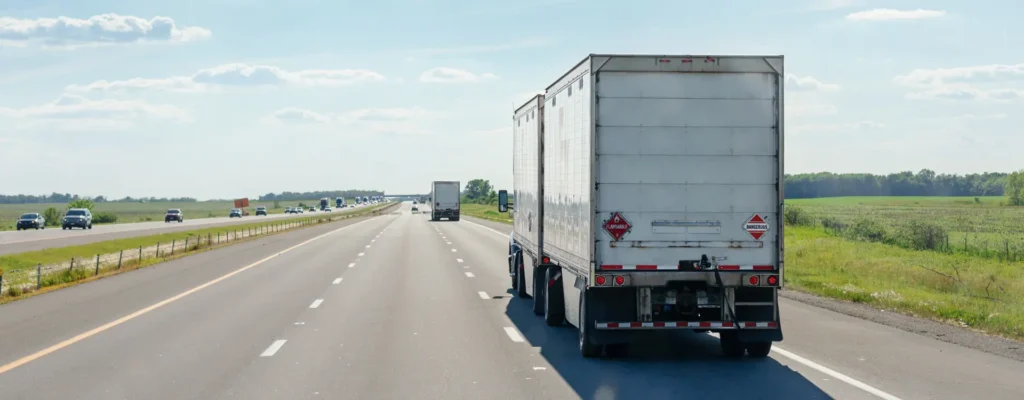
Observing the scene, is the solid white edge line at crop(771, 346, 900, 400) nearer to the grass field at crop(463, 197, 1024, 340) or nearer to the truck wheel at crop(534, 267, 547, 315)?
the grass field at crop(463, 197, 1024, 340)

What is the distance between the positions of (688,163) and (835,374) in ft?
8.93

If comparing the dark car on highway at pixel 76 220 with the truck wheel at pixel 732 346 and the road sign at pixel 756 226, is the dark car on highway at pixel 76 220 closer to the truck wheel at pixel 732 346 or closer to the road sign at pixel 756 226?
the truck wheel at pixel 732 346

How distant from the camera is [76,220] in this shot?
73062 millimetres

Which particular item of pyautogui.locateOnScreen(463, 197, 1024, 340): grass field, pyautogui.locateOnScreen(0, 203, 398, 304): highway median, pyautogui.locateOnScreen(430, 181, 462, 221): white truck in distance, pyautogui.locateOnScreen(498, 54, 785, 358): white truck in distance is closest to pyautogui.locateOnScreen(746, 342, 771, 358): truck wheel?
pyautogui.locateOnScreen(498, 54, 785, 358): white truck in distance

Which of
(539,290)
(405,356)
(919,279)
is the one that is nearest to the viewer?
(405,356)

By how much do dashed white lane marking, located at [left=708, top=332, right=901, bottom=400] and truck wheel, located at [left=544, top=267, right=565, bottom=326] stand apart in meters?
3.32

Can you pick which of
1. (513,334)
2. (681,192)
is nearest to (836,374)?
(681,192)

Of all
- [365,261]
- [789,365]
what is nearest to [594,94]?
[789,365]

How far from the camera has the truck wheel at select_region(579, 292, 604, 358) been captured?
1111 centimetres

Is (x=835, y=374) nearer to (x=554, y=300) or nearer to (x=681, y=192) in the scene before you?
(x=681, y=192)

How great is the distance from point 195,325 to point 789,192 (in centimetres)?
16396

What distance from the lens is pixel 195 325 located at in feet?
48.1

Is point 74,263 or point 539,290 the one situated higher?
point 539,290

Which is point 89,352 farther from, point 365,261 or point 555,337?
point 365,261
